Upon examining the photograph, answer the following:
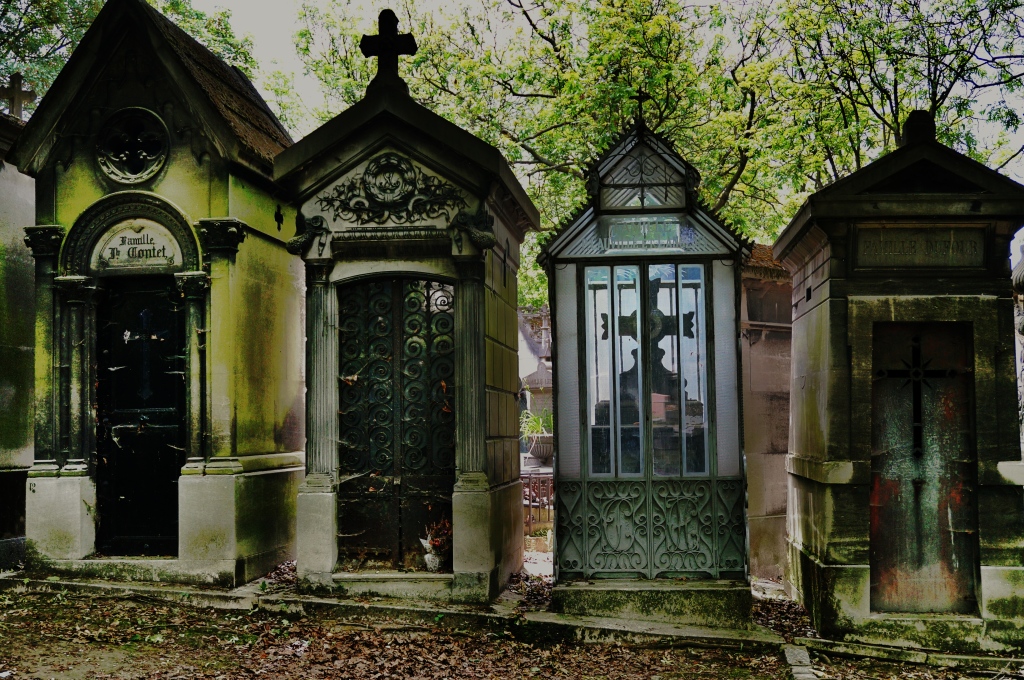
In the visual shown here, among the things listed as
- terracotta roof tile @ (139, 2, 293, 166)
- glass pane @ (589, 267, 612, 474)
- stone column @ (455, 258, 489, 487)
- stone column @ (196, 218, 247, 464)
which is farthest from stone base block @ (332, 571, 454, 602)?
terracotta roof tile @ (139, 2, 293, 166)

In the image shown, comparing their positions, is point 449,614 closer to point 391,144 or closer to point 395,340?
point 395,340

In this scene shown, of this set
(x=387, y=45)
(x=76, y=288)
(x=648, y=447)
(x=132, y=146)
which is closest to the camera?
(x=648, y=447)

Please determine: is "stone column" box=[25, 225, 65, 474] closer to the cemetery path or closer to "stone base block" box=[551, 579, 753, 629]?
the cemetery path

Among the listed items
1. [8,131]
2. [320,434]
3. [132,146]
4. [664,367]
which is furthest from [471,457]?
[8,131]

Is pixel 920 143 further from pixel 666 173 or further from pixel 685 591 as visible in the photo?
pixel 685 591

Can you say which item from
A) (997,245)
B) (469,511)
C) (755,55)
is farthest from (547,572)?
(755,55)

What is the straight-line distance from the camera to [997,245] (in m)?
7.77

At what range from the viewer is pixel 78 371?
29.5ft

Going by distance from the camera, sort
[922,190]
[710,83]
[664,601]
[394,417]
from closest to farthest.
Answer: [922,190] < [664,601] < [394,417] < [710,83]

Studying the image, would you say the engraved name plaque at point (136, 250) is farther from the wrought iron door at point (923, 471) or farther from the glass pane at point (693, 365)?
the wrought iron door at point (923, 471)

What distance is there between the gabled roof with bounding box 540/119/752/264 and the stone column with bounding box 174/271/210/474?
3.27 meters

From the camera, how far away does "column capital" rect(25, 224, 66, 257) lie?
9062mm

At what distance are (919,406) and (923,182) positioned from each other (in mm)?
1865

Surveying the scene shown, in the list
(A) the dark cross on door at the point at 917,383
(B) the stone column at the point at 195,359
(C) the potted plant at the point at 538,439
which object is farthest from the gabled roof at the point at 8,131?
(C) the potted plant at the point at 538,439
